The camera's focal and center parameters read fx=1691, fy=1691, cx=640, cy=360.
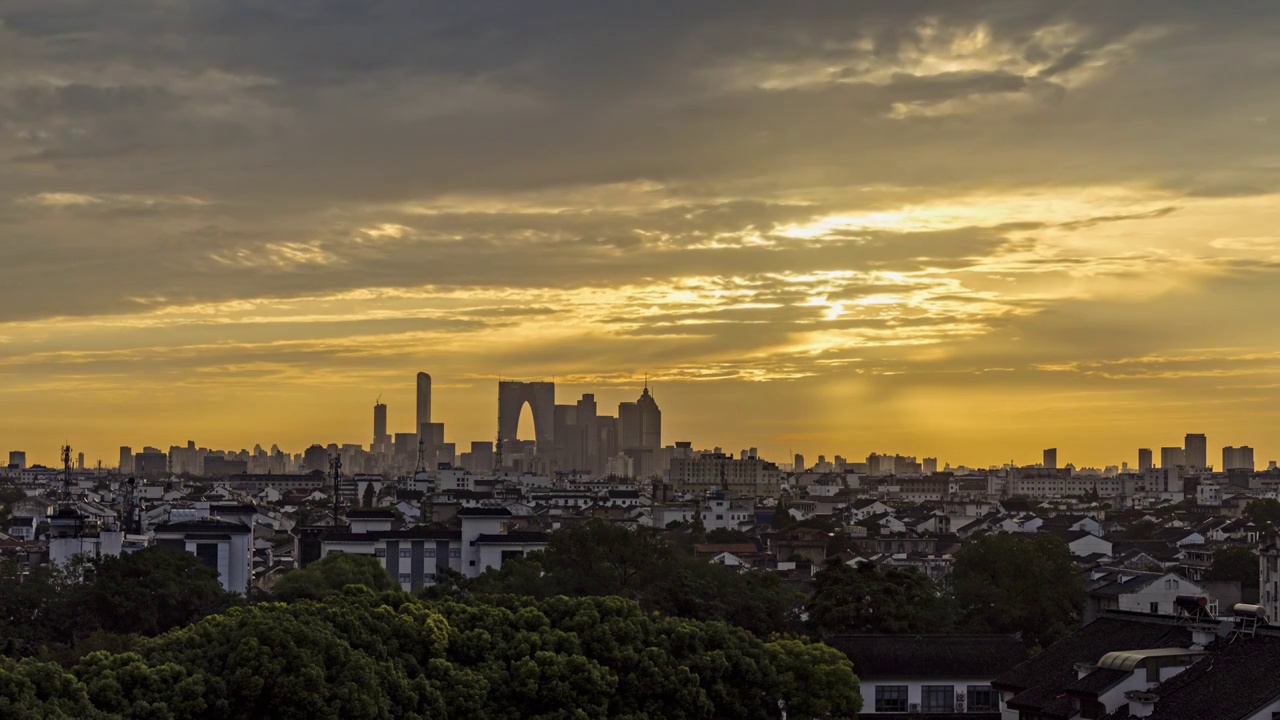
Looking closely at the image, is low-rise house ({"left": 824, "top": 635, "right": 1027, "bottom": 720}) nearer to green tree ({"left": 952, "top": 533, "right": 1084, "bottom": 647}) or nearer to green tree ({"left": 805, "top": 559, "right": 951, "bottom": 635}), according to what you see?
green tree ({"left": 805, "top": 559, "right": 951, "bottom": 635})

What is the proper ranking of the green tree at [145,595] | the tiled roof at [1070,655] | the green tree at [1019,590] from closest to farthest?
1. the tiled roof at [1070,655]
2. the green tree at [145,595]
3. the green tree at [1019,590]

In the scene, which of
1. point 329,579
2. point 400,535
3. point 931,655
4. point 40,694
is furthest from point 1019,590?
point 40,694

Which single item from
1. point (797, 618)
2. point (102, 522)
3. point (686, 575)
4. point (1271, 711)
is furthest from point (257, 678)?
point (102, 522)

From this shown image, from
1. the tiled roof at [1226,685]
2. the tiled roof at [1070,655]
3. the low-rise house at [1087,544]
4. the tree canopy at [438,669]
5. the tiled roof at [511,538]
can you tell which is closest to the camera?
the tiled roof at [1226,685]

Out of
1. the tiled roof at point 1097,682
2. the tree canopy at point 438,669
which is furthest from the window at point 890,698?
the tiled roof at point 1097,682

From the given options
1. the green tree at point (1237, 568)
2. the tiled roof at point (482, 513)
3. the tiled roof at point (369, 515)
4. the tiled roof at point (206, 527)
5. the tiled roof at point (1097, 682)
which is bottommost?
the green tree at point (1237, 568)

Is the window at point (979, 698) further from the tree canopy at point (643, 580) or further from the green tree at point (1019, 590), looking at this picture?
the green tree at point (1019, 590)

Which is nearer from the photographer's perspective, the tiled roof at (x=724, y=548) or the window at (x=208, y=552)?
the window at (x=208, y=552)

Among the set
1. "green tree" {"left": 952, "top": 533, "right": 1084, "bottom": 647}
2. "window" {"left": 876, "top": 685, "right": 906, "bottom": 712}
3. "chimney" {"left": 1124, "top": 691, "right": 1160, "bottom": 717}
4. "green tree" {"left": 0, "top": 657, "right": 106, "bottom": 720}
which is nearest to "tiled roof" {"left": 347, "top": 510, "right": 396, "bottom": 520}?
"green tree" {"left": 952, "top": 533, "right": 1084, "bottom": 647}
